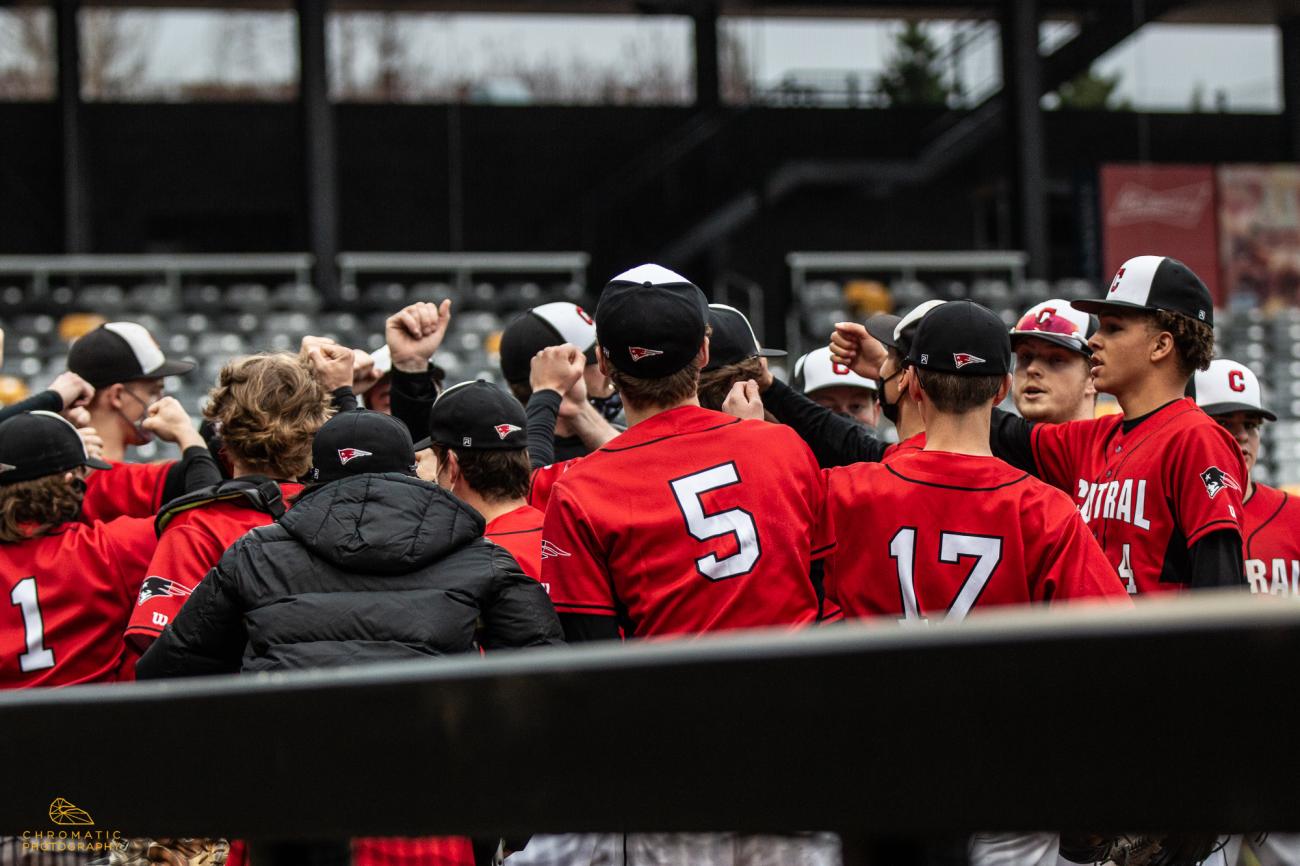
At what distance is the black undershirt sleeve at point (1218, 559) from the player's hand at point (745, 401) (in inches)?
41.2

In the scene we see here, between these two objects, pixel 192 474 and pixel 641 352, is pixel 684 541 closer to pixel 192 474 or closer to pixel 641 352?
pixel 641 352

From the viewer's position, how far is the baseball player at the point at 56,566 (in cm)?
358

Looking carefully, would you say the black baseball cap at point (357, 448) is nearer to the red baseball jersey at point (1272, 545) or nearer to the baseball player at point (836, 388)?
the baseball player at point (836, 388)

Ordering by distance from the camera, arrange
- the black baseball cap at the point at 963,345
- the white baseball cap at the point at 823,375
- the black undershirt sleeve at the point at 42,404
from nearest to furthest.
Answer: the black baseball cap at the point at 963,345
the black undershirt sleeve at the point at 42,404
the white baseball cap at the point at 823,375

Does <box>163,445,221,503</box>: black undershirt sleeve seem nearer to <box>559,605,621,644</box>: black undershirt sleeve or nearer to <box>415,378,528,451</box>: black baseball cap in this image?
<box>415,378,528,451</box>: black baseball cap

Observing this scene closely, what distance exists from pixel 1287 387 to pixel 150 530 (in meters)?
15.5

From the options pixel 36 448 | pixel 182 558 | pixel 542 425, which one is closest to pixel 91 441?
pixel 36 448

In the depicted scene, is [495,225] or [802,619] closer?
[802,619]

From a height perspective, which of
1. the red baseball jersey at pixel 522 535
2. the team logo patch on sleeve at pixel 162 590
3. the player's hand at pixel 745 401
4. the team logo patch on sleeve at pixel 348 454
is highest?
the player's hand at pixel 745 401

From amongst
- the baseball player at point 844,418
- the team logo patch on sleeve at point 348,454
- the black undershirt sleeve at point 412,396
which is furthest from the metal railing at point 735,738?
the black undershirt sleeve at point 412,396

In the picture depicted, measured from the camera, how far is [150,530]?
A: 3.69 m

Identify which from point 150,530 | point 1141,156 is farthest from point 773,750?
point 1141,156

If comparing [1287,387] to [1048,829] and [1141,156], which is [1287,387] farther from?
[1048,829]

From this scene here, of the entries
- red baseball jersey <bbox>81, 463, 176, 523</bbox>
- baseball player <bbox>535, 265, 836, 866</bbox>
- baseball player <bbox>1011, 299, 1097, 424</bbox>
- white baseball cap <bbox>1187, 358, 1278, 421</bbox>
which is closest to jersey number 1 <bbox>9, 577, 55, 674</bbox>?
red baseball jersey <bbox>81, 463, 176, 523</bbox>
